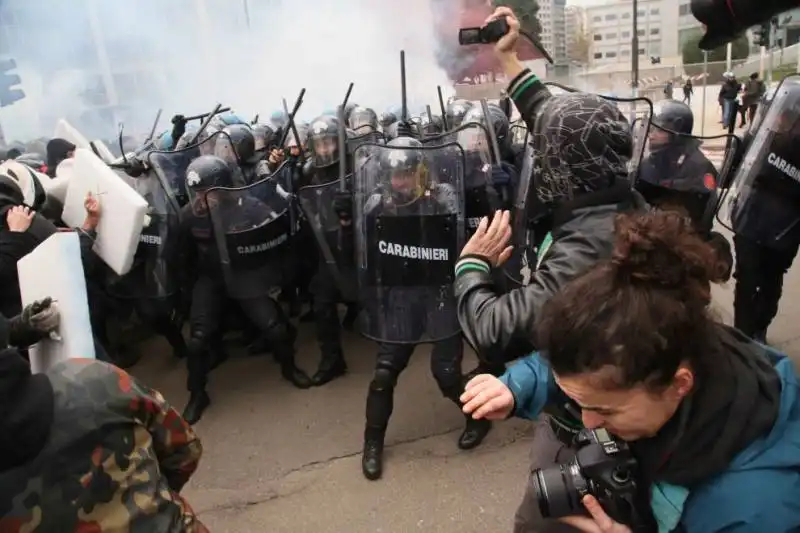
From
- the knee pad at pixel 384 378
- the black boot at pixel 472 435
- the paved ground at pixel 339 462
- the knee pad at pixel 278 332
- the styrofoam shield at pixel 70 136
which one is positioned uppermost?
the styrofoam shield at pixel 70 136

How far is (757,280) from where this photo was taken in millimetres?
3500

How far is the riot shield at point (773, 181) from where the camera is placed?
3.09 meters

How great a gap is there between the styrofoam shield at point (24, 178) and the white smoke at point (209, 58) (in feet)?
32.1

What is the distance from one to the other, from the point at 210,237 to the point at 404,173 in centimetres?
147

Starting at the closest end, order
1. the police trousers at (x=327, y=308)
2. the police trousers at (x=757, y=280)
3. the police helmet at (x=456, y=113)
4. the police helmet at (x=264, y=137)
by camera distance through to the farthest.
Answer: the police trousers at (x=757, y=280)
the police trousers at (x=327, y=308)
the police helmet at (x=456, y=113)
the police helmet at (x=264, y=137)

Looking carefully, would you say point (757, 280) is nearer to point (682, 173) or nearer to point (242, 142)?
point (682, 173)

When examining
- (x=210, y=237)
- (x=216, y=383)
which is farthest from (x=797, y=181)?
(x=216, y=383)

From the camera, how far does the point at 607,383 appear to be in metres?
1.05

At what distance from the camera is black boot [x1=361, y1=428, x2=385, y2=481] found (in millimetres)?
3145

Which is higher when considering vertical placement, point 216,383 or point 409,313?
point 409,313

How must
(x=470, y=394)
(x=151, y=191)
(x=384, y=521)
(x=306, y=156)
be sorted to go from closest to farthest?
(x=470, y=394), (x=384, y=521), (x=151, y=191), (x=306, y=156)

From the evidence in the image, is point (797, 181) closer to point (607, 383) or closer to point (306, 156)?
point (607, 383)

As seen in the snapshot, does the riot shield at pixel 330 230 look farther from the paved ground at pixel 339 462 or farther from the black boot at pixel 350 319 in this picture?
the black boot at pixel 350 319

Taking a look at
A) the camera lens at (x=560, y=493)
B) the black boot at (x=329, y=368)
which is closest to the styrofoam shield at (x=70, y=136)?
the black boot at (x=329, y=368)
